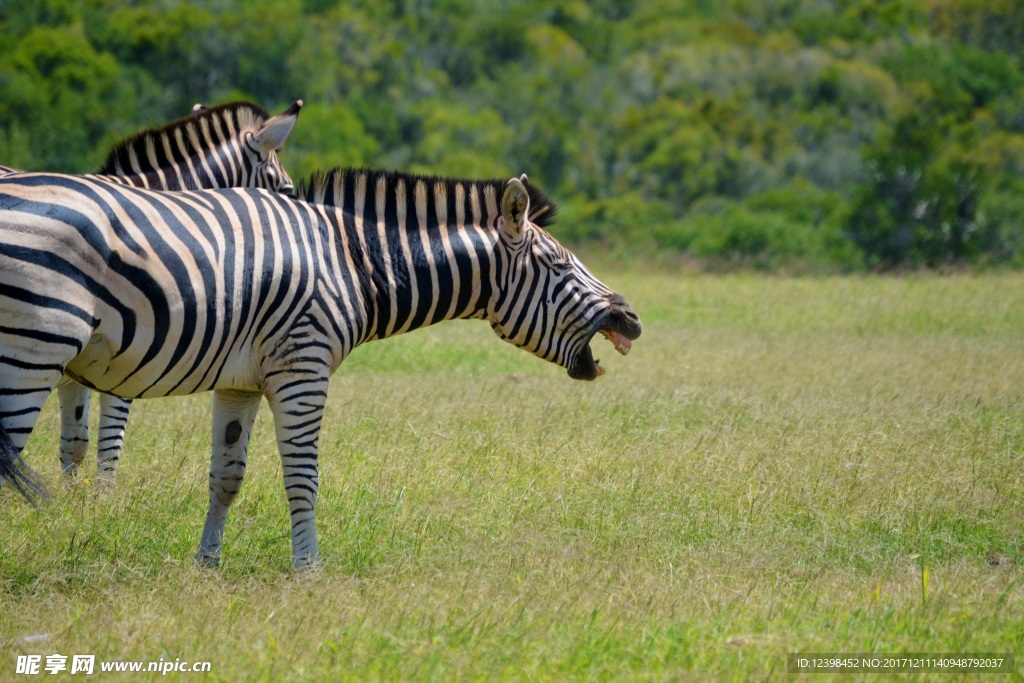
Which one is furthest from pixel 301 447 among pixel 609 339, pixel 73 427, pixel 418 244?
pixel 73 427

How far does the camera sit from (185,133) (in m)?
7.35

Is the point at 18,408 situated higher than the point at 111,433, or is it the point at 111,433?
the point at 18,408

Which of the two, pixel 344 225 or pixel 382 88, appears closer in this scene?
pixel 344 225

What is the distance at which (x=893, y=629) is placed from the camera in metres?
4.79

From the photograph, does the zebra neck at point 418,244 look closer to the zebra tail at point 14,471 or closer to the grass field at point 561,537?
the grass field at point 561,537

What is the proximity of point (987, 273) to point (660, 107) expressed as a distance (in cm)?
2306

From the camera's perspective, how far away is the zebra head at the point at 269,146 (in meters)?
7.71

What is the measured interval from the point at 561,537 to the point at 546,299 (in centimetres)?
127

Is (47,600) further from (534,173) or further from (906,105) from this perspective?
(906,105)

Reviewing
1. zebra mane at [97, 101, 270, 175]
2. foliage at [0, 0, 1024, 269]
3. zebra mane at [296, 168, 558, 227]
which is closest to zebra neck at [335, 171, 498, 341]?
zebra mane at [296, 168, 558, 227]

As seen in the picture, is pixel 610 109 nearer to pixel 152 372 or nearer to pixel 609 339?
pixel 609 339

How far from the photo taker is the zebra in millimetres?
7168

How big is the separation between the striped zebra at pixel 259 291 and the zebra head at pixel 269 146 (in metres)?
1.85

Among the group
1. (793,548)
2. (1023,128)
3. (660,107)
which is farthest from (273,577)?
(1023,128)
